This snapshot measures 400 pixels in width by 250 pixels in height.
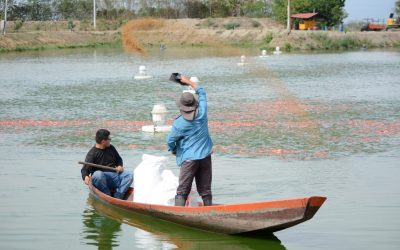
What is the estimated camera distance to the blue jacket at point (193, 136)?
9.98 metres

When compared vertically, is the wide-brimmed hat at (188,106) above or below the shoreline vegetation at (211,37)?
above

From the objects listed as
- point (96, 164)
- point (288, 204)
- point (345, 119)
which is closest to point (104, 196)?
point (96, 164)

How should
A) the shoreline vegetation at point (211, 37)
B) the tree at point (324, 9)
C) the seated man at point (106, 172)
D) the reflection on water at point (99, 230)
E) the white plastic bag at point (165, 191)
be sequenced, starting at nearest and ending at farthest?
the reflection on water at point (99, 230)
the white plastic bag at point (165, 191)
the seated man at point (106, 172)
the shoreline vegetation at point (211, 37)
the tree at point (324, 9)

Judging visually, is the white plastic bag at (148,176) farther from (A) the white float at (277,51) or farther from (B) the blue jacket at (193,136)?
(A) the white float at (277,51)

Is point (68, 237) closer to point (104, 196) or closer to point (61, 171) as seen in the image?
point (104, 196)

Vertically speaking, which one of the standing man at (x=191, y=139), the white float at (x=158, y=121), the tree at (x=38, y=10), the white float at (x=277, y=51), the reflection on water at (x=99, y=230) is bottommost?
the white float at (x=277, y=51)

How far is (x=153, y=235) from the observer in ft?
34.6

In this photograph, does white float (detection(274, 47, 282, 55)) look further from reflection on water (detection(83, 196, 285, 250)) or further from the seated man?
reflection on water (detection(83, 196, 285, 250))

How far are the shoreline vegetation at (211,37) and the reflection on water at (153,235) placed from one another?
153 ft

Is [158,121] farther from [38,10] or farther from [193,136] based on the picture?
[38,10]

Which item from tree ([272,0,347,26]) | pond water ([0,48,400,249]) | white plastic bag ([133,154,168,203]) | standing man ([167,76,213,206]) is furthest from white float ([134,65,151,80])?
tree ([272,0,347,26])

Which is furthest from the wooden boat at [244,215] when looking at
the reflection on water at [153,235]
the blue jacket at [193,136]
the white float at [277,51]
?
the white float at [277,51]

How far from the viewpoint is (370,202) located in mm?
12016

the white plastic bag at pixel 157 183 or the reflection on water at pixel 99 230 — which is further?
the white plastic bag at pixel 157 183
